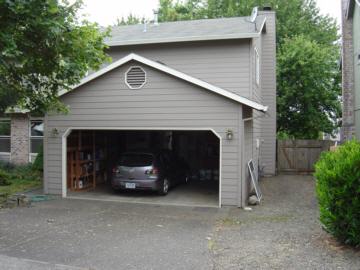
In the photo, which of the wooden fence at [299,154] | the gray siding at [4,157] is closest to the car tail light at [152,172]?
the gray siding at [4,157]

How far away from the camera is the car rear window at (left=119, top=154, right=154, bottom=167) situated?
12.9 metres

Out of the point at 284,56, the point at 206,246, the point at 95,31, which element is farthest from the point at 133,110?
the point at 284,56

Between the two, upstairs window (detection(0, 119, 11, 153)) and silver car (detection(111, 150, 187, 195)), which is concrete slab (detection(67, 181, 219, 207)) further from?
upstairs window (detection(0, 119, 11, 153))

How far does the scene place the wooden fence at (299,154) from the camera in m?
19.3

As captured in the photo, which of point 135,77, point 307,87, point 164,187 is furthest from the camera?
point 307,87

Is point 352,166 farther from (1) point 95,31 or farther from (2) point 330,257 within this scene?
(1) point 95,31

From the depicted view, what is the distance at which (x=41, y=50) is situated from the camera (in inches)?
356

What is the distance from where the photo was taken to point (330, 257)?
6512 mm

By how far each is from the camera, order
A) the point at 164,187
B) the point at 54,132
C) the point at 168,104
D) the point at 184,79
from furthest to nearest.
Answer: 1. the point at 164,187
2. the point at 54,132
3. the point at 168,104
4. the point at 184,79

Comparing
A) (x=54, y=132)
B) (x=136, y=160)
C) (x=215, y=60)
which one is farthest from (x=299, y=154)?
(x=54, y=132)

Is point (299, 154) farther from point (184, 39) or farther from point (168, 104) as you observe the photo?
point (168, 104)

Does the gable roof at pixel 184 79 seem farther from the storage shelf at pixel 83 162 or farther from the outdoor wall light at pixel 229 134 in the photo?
the storage shelf at pixel 83 162

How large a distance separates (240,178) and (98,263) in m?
5.85

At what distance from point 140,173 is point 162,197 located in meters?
1.09
